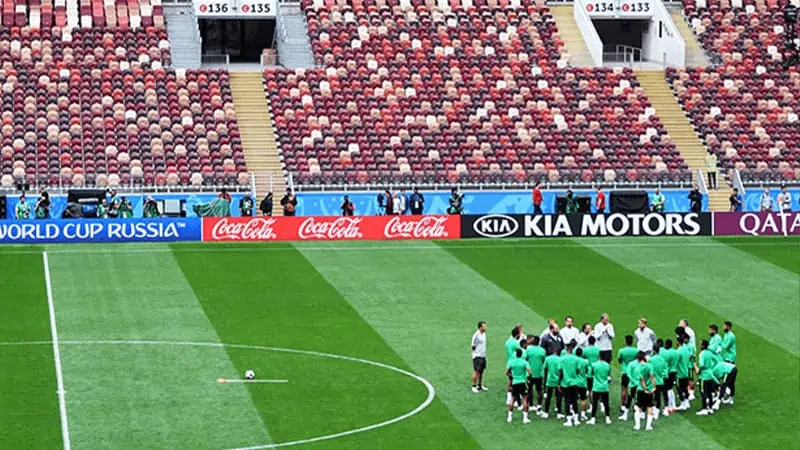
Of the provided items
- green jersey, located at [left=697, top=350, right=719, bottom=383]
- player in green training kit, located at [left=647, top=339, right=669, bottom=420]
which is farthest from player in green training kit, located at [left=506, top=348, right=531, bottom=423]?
green jersey, located at [left=697, top=350, right=719, bottom=383]

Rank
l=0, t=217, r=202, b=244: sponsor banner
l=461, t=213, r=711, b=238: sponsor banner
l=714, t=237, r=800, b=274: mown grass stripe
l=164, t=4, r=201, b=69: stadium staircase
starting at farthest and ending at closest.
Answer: l=164, t=4, r=201, b=69: stadium staircase < l=461, t=213, r=711, b=238: sponsor banner < l=0, t=217, r=202, b=244: sponsor banner < l=714, t=237, r=800, b=274: mown grass stripe

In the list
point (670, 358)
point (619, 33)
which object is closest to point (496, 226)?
point (619, 33)

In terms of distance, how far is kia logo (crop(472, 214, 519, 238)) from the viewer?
54.6 meters

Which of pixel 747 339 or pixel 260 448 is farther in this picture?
pixel 747 339

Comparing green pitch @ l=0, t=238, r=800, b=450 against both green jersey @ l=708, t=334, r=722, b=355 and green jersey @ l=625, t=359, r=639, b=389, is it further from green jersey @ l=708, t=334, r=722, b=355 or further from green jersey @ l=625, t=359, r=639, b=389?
green jersey @ l=708, t=334, r=722, b=355

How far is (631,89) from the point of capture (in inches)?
2675

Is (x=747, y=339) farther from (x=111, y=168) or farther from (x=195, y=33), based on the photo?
(x=195, y=33)

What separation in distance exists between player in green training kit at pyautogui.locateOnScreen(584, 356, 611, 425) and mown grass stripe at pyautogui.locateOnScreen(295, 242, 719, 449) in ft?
1.29

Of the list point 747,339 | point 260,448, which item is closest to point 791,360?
point 747,339

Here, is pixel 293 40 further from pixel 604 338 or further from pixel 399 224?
pixel 604 338

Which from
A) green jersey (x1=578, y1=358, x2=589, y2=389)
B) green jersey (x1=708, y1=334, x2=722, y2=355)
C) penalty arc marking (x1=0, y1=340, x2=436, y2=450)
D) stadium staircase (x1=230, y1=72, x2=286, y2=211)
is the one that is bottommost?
penalty arc marking (x1=0, y1=340, x2=436, y2=450)

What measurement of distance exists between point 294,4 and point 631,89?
14.5 m

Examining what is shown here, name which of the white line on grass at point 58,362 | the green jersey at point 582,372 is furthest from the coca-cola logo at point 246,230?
the green jersey at point 582,372

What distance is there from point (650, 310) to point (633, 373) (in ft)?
38.7
